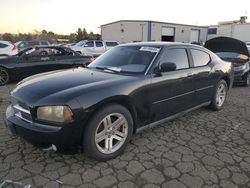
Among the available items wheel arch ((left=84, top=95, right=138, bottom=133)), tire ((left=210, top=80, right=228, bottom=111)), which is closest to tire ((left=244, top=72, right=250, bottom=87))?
tire ((left=210, top=80, right=228, bottom=111))

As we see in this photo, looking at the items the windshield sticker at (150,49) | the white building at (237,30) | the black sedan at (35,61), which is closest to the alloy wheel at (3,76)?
the black sedan at (35,61)

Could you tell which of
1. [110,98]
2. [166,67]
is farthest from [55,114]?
[166,67]

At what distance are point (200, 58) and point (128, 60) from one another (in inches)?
67.3

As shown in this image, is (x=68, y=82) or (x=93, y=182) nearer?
(x=93, y=182)

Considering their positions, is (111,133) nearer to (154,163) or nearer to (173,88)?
(154,163)

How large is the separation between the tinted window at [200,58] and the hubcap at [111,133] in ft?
7.08

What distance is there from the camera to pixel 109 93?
9.63 feet

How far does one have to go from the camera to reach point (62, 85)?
3.03 m

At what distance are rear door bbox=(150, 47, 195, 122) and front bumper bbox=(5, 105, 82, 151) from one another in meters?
1.38

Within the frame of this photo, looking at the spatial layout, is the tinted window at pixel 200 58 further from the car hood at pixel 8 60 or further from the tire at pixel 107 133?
the car hood at pixel 8 60

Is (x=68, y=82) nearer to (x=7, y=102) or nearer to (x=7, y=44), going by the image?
(x=7, y=102)

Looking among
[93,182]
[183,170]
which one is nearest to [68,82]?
[93,182]

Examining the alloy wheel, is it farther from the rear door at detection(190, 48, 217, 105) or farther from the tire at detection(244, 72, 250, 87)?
the tire at detection(244, 72, 250, 87)

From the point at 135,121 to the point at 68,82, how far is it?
1115 mm
